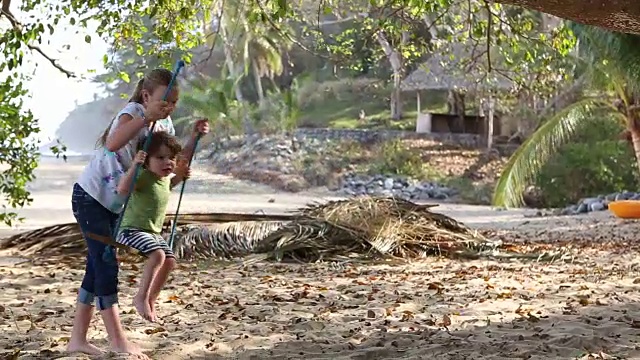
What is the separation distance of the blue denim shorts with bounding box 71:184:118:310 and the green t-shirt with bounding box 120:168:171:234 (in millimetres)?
156

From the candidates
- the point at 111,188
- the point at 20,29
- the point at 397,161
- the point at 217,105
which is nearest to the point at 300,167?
the point at 397,161

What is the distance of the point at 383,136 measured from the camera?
92.3 feet

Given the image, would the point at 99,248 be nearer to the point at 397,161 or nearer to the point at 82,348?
→ the point at 82,348

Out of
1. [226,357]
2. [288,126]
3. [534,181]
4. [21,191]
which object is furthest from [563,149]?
[226,357]

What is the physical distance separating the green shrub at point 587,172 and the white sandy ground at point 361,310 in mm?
12076

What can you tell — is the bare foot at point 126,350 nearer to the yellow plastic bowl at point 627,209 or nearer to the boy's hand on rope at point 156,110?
the boy's hand on rope at point 156,110

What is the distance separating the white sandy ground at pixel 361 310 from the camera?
3.91m

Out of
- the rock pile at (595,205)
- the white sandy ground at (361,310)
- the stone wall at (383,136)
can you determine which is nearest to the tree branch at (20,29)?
the white sandy ground at (361,310)

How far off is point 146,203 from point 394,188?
66.1 ft

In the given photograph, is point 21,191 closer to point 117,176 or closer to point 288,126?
Answer: point 117,176

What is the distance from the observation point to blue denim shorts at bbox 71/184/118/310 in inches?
138

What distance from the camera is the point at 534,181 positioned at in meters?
20.9

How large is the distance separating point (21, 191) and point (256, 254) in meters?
2.42

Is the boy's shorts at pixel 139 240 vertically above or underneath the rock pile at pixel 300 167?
above
